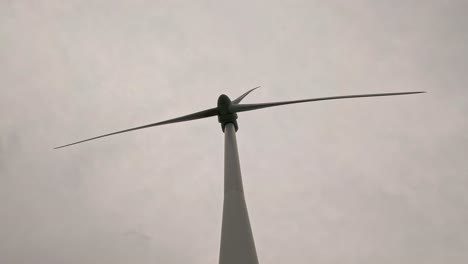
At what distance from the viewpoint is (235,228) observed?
52.1 ft

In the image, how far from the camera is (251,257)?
49.5 ft

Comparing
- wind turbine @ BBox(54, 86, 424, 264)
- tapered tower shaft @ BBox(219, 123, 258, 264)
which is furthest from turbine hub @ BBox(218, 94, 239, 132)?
tapered tower shaft @ BBox(219, 123, 258, 264)

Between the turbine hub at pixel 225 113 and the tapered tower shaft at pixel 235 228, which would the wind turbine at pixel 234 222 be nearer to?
the tapered tower shaft at pixel 235 228

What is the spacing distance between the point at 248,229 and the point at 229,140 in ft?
23.9

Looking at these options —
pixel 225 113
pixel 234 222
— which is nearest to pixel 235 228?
pixel 234 222

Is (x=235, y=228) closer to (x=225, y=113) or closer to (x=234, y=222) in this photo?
(x=234, y=222)

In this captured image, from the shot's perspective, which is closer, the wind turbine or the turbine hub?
the wind turbine

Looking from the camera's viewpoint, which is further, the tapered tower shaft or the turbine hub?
the turbine hub

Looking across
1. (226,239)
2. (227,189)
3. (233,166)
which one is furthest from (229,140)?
(226,239)

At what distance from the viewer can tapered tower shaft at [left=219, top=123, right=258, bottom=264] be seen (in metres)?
15.0

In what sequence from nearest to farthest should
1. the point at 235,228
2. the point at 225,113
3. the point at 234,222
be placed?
the point at 235,228 < the point at 234,222 < the point at 225,113

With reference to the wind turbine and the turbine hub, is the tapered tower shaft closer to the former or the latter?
the wind turbine

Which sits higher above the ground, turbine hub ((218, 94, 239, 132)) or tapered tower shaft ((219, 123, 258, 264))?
turbine hub ((218, 94, 239, 132))

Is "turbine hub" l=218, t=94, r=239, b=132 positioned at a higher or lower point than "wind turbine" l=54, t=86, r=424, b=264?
higher
